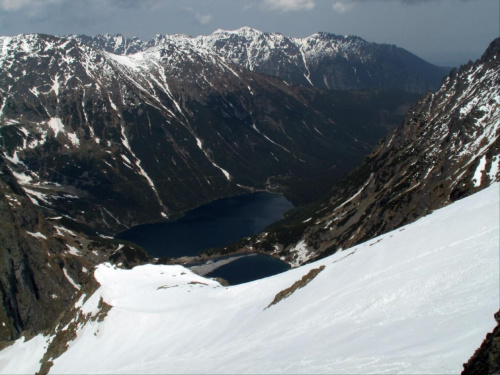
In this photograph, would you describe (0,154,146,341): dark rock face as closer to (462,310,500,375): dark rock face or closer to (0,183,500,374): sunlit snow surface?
(0,183,500,374): sunlit snow surface

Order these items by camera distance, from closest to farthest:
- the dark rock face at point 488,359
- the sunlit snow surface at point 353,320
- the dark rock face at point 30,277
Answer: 1. the dark rock face at point 488,359
2. the sunlit snow surface at point 353,320
3. the dark rock face at point 30,277

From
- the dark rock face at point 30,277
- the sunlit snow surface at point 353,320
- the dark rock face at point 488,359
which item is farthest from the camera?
the dark rock face at point 30,277

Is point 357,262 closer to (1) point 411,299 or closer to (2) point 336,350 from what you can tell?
(1) point 411,299

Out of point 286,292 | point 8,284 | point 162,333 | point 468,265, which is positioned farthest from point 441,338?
Result: point 8,284

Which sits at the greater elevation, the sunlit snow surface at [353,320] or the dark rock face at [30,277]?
the dark rock face at [30,277]

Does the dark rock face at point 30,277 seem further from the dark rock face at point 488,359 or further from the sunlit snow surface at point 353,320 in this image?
the dark rock face at point 488,359

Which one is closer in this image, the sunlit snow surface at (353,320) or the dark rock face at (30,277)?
the sunlit snow surface at (353,320)

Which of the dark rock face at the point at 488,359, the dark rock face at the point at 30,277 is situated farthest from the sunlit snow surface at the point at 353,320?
the dark rock face at the point at 30,277
